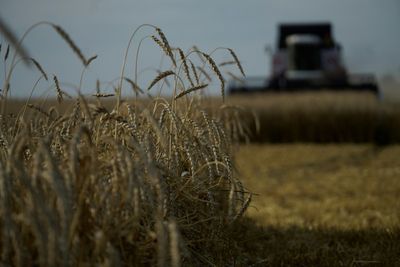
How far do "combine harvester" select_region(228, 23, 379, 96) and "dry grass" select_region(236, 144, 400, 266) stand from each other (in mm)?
6967

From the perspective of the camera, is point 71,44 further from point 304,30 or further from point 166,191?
point 304,30

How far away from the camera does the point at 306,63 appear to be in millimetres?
16812

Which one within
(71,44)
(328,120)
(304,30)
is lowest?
(328,120)

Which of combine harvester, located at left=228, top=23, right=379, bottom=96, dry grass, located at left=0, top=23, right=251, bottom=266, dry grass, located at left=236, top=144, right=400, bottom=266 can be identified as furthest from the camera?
combine harvester, located at left=228, top=23, right=379, bottom=96

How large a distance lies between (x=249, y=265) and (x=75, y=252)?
117 centimetres

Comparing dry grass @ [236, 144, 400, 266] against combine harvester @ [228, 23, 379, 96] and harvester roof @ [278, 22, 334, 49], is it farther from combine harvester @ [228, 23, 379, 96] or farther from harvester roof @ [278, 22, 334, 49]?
harvester roof @ [278, 22, 334, 49]

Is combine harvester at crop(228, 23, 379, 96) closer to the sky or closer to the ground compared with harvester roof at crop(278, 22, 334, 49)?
closer to the ground

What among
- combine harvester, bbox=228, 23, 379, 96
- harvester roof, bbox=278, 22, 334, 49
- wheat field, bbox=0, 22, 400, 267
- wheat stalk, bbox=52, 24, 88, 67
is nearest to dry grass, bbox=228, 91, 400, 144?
combine harvester, bbox=228, 23, 379, 96

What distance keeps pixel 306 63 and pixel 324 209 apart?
43.5 feet

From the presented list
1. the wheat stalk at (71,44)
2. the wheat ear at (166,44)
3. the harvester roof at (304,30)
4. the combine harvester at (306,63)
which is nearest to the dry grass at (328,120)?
the combine harvester at (306,63)

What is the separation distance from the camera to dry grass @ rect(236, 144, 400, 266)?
2.43 metres

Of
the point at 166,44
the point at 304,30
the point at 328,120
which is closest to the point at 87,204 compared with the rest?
the point at 166,44

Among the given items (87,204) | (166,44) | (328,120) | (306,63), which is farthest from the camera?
(306,63)

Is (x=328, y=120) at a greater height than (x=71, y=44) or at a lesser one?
lesser
